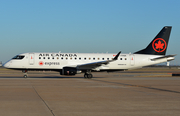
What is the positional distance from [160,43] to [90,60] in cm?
1174

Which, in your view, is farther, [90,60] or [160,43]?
[160,43]

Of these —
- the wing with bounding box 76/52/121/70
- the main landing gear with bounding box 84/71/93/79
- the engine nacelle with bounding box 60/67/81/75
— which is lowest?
the main landing gear with bounding box 84/71/93/79

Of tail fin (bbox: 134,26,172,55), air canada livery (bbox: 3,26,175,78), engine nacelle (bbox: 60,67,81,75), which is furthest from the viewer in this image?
tail fin (bbox: 134,26,172,55)

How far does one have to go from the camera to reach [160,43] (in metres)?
39.1

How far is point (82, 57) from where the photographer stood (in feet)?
120

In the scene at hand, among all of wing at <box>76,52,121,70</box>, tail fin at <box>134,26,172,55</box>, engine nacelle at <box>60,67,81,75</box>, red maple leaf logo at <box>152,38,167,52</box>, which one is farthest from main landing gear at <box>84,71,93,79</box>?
red maple leaf logo at <box>152,38,167,52</box>

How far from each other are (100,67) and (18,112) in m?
27.4

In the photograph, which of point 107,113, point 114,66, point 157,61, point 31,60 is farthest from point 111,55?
point 107,113

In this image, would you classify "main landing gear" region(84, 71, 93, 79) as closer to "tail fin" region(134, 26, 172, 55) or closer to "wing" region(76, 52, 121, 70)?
"wing" region(76, 52, 121, 70)

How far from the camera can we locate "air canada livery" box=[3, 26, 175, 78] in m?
35.0

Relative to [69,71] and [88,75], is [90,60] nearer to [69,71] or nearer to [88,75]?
[88,75]

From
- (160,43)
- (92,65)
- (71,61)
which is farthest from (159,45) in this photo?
(71,61)

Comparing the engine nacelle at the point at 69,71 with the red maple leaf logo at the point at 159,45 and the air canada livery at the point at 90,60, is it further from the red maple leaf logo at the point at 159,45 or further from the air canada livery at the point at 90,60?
the red maple leaf logo at the point at 159,45

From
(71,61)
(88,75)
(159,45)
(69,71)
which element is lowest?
(88,75)
